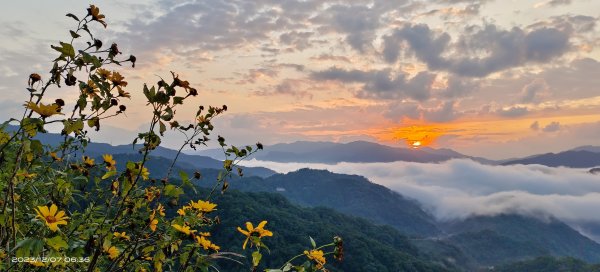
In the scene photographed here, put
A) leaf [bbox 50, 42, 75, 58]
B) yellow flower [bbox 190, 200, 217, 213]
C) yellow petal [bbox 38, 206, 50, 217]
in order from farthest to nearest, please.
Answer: yellow flower [bbox 190, 200, 217, 213] < leaf [bbox 50, 42, 75, 58] < yellow petal [bbox 38, 206, 50, 217]

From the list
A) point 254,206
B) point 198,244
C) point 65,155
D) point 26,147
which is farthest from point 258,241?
point 254,206

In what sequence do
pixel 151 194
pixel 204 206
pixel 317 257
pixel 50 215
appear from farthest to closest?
pixel 151 194 → pixel 204 206 → pixel 317 257 → pixel 50 215

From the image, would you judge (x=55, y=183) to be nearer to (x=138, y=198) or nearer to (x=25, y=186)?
(x=25, y=186)

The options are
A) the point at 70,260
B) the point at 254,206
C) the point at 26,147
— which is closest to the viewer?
the point at 26,147

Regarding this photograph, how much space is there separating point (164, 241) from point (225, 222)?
446 feet

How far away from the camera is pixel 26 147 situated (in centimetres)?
266

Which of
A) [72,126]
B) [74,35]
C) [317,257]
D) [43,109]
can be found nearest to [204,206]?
[317,257]

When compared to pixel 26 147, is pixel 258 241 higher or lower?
lower

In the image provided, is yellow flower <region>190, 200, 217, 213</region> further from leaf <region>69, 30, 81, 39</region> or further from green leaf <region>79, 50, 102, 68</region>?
leaf <region>69, 30, 81, 39</region>

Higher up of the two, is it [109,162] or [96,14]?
[96,14]

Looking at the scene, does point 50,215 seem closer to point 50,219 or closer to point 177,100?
point 50,219

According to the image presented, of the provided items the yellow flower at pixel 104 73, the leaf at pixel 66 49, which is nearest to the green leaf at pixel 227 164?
the yellow flower at pixel 104 73
